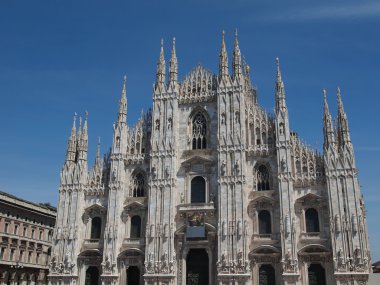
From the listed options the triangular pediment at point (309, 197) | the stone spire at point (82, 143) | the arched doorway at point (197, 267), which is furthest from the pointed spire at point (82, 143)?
the triangular pediment at point (309, 197)

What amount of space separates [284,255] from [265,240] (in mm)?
2274

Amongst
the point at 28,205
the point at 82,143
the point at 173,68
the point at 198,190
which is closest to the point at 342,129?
the point at 198,190

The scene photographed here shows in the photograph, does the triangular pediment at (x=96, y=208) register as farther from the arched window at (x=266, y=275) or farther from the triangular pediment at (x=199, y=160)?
the arched window at (x=266, y=275)

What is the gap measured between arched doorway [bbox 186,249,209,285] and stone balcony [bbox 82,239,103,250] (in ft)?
28.3

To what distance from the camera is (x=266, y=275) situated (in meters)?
39.5

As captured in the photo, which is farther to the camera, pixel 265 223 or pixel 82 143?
pixel 82 143

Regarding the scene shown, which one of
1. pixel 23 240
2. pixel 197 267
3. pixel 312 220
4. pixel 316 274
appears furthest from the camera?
pixel 23 240

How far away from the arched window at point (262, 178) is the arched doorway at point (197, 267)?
7723 millimetres

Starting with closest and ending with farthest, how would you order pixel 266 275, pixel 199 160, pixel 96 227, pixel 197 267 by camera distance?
1. pixel 266 275
2. pixel 197 267
3. pixel 199 160
4. pixel 96 227

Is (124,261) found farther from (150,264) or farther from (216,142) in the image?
(216,142)

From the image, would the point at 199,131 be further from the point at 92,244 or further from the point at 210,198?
the point at 92,244

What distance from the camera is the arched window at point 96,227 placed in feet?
147

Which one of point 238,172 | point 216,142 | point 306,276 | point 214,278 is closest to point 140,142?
point 216,142

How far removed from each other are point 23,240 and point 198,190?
78.8 ft
